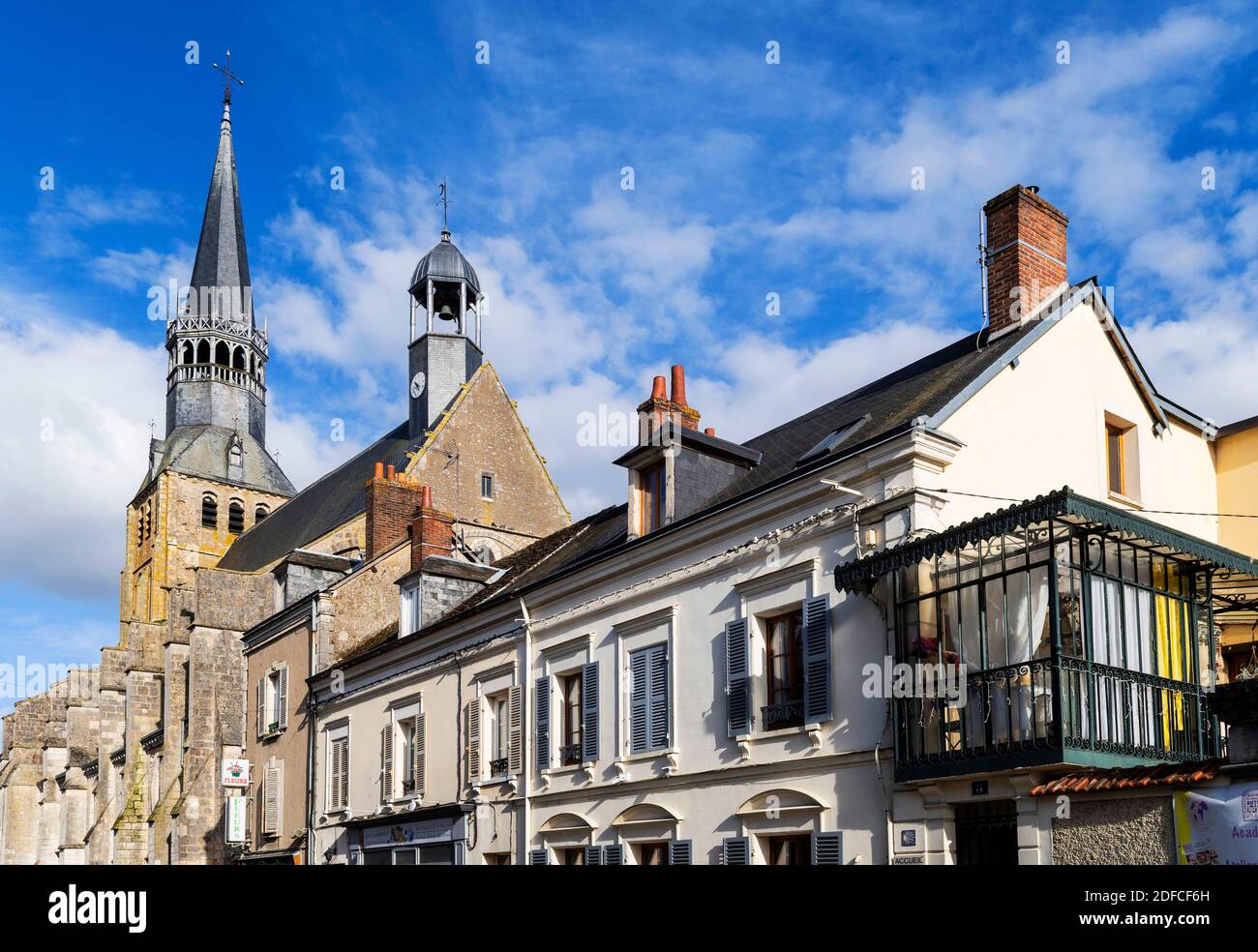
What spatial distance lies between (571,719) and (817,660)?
571cm

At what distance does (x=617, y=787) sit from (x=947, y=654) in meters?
6.11

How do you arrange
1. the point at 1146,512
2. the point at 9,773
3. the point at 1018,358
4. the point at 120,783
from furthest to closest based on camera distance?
the point at 9,773
the point at 120,783
the point at 1146,512
the point at 1018,358

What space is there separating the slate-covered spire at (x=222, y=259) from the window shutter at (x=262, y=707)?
41.5 metres

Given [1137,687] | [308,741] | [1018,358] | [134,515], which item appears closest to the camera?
[1137,687]

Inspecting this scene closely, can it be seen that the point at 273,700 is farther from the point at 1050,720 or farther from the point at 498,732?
the point at 1050,720

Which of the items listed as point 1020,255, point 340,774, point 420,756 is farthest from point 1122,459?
point 340,774

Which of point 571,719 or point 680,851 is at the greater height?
point 571,719

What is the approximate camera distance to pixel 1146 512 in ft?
55.7

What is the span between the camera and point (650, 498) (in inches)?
746

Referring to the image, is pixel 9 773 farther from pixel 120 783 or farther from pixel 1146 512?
pixel 1146 512

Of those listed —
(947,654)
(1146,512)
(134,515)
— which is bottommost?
(947,654)

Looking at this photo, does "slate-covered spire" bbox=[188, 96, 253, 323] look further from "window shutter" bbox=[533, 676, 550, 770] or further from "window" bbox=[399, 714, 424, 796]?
"window shutter" bbox=[533, 676, 550, 770]
